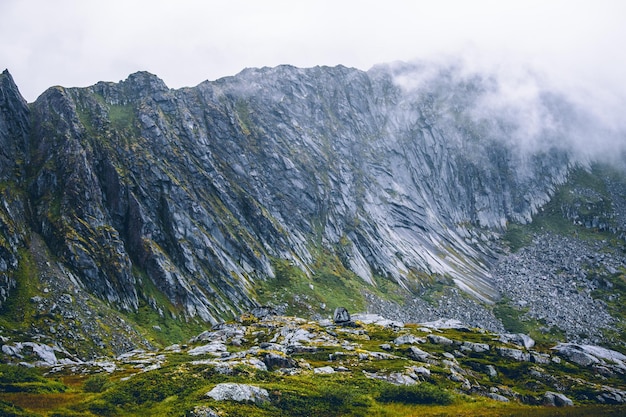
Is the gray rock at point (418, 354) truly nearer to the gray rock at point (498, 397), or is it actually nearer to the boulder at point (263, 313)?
the gray rock at point (498, 397)

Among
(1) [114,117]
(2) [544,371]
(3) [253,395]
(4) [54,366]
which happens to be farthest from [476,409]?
(1) [114,117]

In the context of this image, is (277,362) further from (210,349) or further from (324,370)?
(210,349)

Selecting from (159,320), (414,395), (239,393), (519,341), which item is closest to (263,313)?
(159,320)

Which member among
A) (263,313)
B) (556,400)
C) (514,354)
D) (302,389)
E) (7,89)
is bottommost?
(514,354)

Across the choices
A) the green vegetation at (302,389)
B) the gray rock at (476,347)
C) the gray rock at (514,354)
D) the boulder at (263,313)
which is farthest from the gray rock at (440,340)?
the boulder at (263,313)

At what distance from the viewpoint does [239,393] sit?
4122cm

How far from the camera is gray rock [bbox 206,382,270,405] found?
40250mm

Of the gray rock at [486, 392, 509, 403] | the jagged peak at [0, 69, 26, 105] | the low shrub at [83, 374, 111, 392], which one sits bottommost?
the gray rock at [486, 392, 509, 403]

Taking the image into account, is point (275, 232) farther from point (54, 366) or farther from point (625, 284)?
point (625, 284)

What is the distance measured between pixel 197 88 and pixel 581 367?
7138 inches

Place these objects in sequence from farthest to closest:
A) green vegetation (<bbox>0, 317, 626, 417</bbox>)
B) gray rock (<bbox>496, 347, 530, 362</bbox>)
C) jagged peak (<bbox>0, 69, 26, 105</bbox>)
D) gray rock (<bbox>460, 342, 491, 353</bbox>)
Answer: jagged peak (<bbox>0, 69, 26, 105</bbox>), gray rock (<bbox>460, 342, 491, 353</bbox>), gray rock (<bbox>496, 347, 530, 362</bbox>), green vegetation (<bbox>0, 317, 626, 417</bbox>)

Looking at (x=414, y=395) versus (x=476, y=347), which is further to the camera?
(x=476, y=347)

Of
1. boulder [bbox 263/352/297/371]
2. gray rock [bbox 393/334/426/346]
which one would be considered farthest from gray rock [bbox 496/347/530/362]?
boulder [bbox 263/352/297/371]

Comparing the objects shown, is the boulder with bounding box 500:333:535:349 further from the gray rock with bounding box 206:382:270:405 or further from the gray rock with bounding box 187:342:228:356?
the gray rock with bounding box 206:382:270:405
